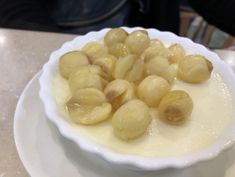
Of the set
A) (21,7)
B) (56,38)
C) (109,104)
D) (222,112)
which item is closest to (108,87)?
(109,104)

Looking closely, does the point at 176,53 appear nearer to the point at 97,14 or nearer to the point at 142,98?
the point at 142,98

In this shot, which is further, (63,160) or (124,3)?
(124,3)

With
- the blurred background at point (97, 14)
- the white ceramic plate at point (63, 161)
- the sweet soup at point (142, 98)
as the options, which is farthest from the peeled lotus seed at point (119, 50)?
the blurred background at point (97, 14)

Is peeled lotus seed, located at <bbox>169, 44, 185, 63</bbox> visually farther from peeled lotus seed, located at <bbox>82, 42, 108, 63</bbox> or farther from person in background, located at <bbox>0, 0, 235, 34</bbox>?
person in background, located at <bbox>0, 0, 235, 34</bbox>

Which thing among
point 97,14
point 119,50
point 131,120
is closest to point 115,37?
point 119,50

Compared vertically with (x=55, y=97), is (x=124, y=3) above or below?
below

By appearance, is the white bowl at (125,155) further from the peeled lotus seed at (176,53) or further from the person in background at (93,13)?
the person in background at (93,13)

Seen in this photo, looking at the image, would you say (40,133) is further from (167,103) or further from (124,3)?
(124,3)
